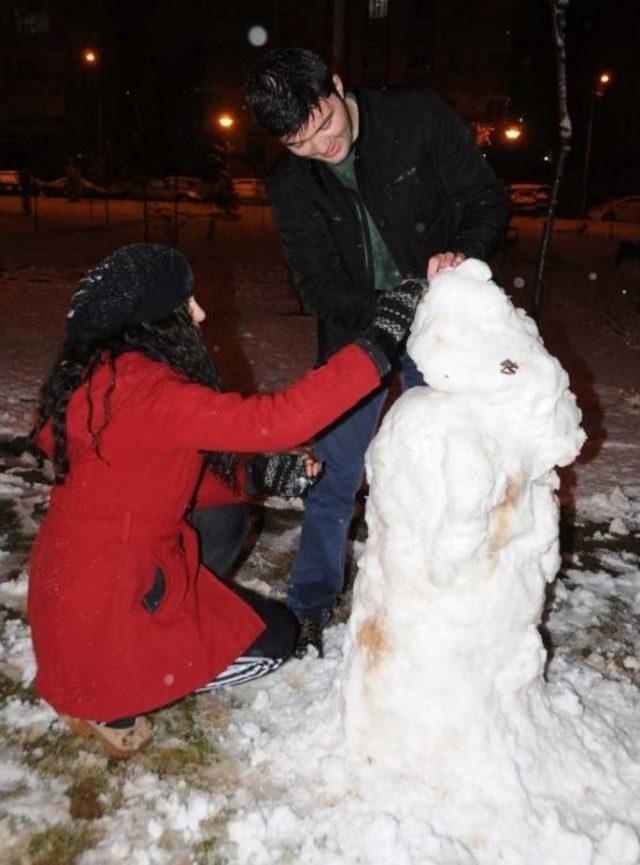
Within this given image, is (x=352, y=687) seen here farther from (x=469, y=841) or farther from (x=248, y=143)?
(x=248, y=143)

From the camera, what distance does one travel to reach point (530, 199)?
26141mm

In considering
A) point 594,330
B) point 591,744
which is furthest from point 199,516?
point 594,330

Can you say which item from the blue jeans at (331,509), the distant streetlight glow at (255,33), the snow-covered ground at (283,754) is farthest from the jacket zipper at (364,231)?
the distant streetlight glow at (255,33)

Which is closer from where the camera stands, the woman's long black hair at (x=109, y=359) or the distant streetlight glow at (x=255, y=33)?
the woman's long black hair at (x=109, y=359)

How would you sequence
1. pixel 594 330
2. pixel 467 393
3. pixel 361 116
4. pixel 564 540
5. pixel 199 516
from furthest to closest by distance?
pixel 594 330, pixel 564 540, pixel 199 516, pixel 361 116, pixel 467 393

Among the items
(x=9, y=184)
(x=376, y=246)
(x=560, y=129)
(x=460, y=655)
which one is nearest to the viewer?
(x=460, y=655)

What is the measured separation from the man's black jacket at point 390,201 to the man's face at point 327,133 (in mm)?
89

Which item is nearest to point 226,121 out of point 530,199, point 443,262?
point 530,199

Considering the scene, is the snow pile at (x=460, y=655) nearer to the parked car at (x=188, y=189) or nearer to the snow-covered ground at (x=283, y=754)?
the snow-covered ground at (x=283, y=754)

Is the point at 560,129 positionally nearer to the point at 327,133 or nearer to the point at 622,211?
the point at 327,133

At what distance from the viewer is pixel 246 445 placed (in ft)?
7.04

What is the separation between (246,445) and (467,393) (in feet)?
1.98

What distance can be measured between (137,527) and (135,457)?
212mm

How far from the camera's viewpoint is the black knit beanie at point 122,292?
7.18ft
